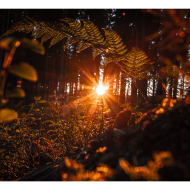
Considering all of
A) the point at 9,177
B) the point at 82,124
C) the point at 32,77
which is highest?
the point at 32,77

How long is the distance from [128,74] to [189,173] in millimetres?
1310

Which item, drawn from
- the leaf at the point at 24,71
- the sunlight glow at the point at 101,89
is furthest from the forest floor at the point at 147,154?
the sunlight glow at the point at 101,89

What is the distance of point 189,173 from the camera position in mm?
487

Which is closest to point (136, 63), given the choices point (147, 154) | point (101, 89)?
point (101, 89)

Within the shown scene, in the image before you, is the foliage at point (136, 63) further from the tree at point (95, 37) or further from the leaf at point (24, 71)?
the leaf at point (24, 71)

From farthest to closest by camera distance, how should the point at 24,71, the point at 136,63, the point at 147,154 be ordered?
the point at 136,63, the point at 147,154, the point at 24,71

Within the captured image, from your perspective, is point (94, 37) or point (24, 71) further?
point (94, 37)

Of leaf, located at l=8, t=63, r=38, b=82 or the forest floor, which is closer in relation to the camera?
leaf, located at l=8, t=63, r=38, b=82

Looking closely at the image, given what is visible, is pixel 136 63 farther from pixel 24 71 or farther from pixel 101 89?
pixel 24 71

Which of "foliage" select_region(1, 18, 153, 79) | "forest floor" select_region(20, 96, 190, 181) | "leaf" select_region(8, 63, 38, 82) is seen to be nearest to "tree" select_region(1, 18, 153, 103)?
"foliage" select_region(1, 18, 153, 79)

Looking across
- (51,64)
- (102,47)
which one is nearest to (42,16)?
(51,64)

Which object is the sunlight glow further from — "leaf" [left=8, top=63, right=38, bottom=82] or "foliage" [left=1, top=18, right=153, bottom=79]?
"leaf" [left=8, top=63, right=38, bottom=82]

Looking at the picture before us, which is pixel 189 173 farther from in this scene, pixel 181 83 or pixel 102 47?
pixel 102 47

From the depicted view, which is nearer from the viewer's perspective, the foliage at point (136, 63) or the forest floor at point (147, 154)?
the forest floor at point (147, 154)
